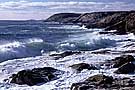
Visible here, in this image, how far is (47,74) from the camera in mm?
18188

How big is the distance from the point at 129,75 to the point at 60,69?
170 inches

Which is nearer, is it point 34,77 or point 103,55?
point 34,77

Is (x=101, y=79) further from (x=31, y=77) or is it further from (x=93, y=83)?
(x=31, y=77)

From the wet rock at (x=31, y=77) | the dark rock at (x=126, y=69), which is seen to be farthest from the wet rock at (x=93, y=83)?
the dark rock at (x=126, y=69)

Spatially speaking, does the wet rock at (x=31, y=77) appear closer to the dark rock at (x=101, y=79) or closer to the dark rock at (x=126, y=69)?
the dark rock at (x=101, y=79)

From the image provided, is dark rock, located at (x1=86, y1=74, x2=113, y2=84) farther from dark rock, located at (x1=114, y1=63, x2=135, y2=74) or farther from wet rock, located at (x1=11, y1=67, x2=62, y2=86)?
dark rock, located at (x1=114, y1=63, x2=135, y2=74)

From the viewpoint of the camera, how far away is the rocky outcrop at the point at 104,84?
1454cm

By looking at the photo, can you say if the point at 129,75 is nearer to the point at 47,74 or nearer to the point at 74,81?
the point at 74,81

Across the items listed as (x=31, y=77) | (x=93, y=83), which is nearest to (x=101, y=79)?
(x=93, y=83)

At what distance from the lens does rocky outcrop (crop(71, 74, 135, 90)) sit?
14539 mm

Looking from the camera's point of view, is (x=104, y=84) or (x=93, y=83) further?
(x=93, y=83)

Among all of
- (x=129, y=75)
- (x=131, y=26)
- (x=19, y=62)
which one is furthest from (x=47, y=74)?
(x=131, y=26)

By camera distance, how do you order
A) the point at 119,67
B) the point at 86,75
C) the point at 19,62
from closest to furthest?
the point at 86,75 → the point at 119,67 → the point at 19,62

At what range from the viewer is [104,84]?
49.0 ft
